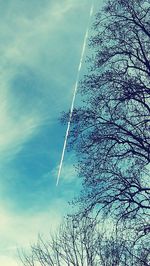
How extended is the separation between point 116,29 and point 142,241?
6214 millimetres

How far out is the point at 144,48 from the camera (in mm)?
10703

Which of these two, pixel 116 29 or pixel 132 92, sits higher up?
pixel 116 29

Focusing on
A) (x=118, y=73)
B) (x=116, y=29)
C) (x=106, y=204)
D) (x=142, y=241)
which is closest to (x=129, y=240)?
(x=142, y=241)

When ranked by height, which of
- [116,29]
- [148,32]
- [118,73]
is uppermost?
[116,29]

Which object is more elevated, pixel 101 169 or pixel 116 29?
pixel 116 29

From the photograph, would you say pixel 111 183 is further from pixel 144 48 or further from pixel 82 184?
pixel 144 48

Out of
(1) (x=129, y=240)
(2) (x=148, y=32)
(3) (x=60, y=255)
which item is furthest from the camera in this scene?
(3) (x=60, y=255)

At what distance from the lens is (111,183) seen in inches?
392

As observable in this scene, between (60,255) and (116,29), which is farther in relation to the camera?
(60,255)

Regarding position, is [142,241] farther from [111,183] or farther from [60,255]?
[60,255]

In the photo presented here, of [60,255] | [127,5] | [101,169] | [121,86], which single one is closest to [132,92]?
[121,86]

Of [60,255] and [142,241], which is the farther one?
[60,255]

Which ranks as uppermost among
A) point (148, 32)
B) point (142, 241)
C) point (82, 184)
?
point (148, 32)

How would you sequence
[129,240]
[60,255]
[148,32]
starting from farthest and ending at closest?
1. [60,255]
2. [148,32]
3. [129,240]
